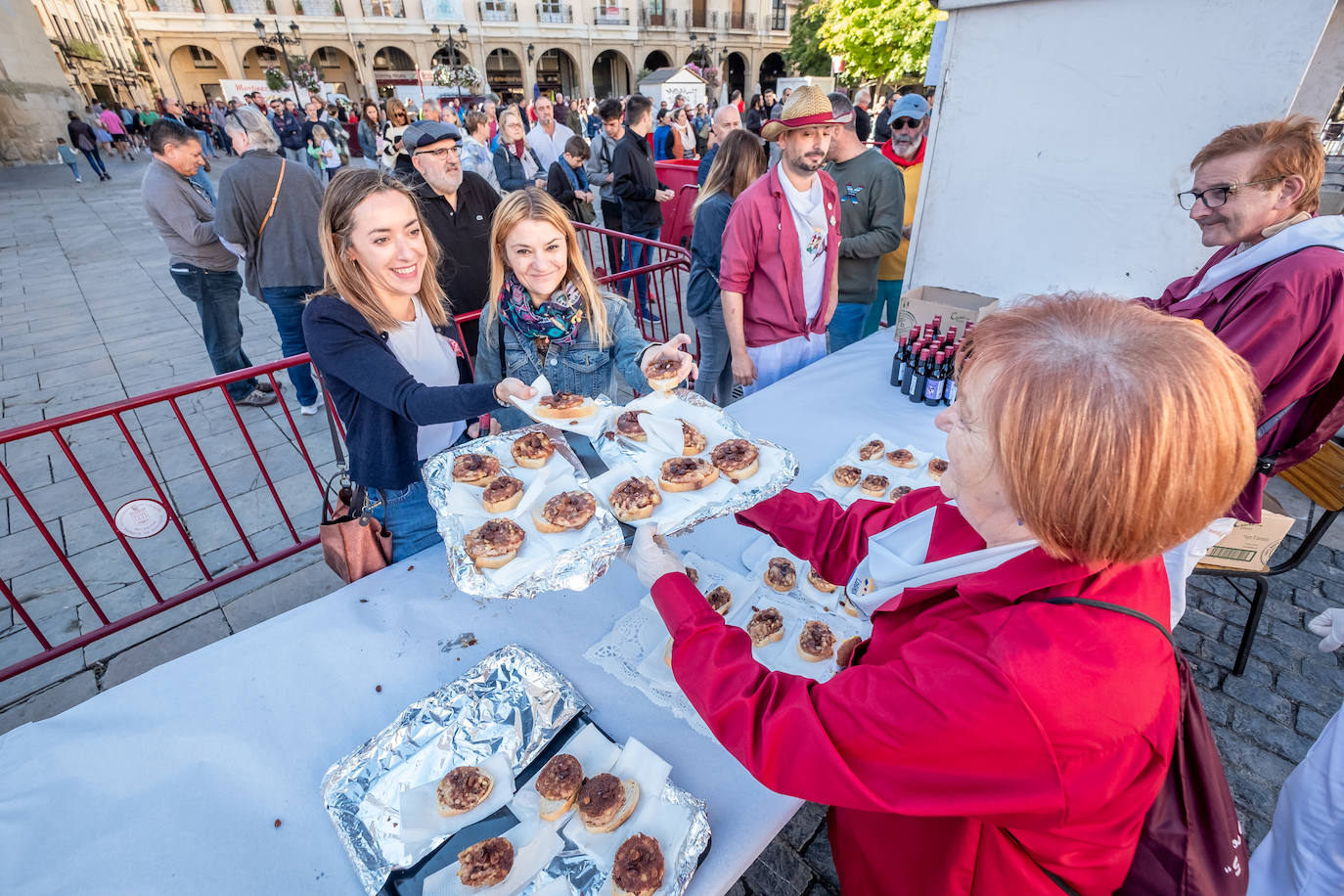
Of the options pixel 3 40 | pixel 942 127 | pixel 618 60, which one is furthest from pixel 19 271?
pixel 618 60

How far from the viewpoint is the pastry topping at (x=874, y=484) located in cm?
292

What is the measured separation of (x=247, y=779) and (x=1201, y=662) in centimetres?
475

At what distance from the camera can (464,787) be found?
5.34ft

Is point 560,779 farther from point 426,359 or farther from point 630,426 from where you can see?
point 426,359

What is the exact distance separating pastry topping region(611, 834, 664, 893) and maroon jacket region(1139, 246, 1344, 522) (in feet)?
9.96

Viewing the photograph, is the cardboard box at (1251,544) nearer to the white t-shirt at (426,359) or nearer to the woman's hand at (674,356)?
the woman's hand at (674,356)

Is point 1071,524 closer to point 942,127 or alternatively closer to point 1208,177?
point 1208,177

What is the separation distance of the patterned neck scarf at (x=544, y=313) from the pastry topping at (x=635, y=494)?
113 cm

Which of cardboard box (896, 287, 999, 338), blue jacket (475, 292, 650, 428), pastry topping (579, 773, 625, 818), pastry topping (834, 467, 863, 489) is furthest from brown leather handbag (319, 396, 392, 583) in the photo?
cardboard box (896, 287, 999, 338)

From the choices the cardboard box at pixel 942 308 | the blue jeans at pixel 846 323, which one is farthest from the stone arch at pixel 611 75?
the cardboard box at pixel 942 308

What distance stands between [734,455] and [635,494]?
1.60 ft

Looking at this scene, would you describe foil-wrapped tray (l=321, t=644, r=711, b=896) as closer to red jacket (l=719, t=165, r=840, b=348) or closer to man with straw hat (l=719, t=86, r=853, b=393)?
man with straw hat (l=719, t=86, r=853, b=393)

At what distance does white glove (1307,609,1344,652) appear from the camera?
3303 millimetres

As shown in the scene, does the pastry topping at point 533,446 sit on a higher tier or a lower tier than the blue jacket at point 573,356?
lower
